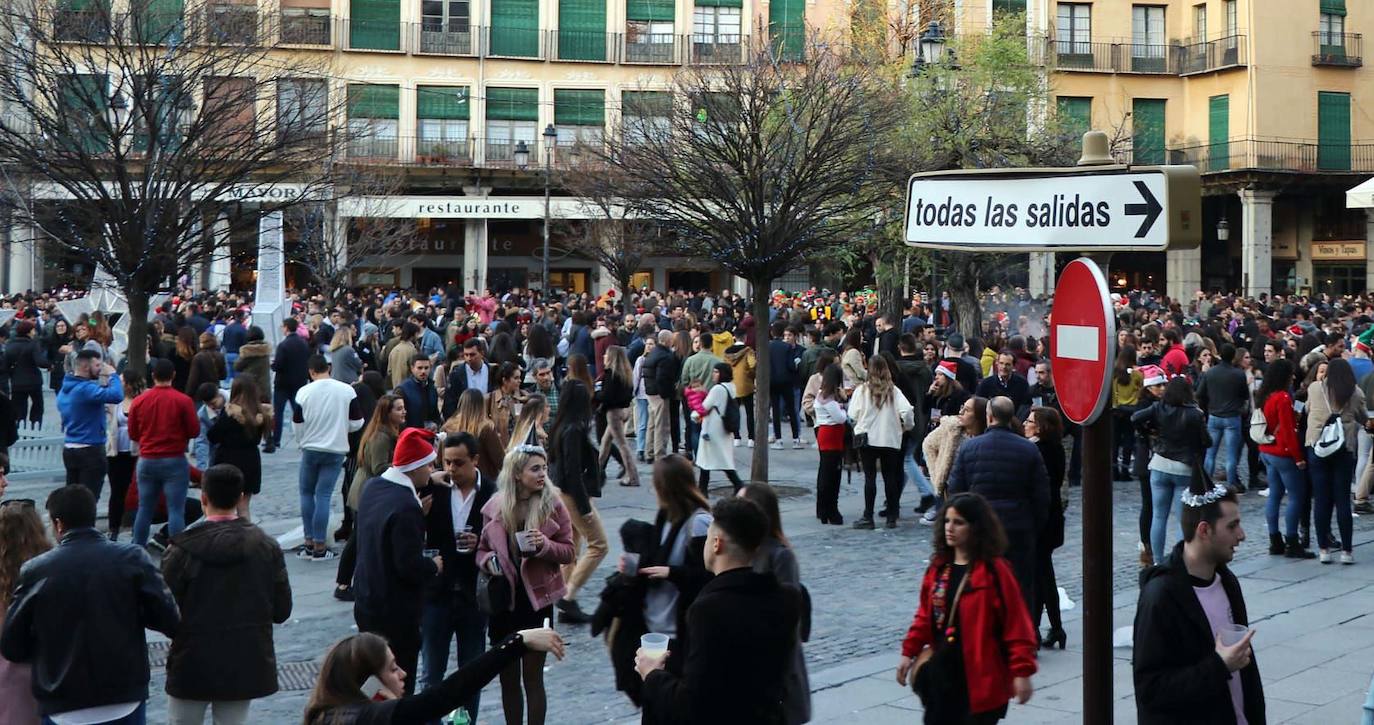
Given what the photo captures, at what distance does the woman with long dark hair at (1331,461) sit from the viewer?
474 inches

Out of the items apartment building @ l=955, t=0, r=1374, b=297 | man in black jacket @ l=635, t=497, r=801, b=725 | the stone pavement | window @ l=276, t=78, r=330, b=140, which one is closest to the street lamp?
apartment building @ l=955, t=0, r=1374, b=297

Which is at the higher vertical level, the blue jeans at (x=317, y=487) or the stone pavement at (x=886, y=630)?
the blue jeans at (x=317, y=487)

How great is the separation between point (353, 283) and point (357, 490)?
3735cm

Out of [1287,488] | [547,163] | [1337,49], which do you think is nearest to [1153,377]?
[1287,488]

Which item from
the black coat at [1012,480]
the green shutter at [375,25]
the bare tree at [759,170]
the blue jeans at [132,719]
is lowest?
the blue jeans at [132,719]

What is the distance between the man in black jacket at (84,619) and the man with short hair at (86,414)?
22.0ft

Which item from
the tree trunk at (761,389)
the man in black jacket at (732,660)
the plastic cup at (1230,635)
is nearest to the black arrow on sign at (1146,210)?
the plastic cup at (1230,635)

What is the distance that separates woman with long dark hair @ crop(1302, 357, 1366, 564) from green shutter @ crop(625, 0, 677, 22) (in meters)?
36.8

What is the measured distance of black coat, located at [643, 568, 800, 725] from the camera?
4.73 metres

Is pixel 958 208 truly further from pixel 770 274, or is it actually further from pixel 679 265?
pixel 679 265

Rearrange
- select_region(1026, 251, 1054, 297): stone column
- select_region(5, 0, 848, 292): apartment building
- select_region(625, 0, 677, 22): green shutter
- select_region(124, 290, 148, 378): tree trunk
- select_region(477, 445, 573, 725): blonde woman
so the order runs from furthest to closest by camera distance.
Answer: select_region(625, 0, 677, 22): green shutter < select_region(5, 0, 848, 292): apartment building < select_region(1026, 251, 1054, 297): stone column < select_region(124, 290, 148, 378): tree trunk < select_region(477, 445, 573, 725): blonde woman

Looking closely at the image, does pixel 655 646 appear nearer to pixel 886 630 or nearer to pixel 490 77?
pixel 886 630

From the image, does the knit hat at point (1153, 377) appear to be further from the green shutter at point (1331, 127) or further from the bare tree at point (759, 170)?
the green shutter at point (1331, 127)

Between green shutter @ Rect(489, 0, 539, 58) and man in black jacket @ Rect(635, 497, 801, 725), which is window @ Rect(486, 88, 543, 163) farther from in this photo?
man in black jacket @ Rect(635, 497, 801, 725)
